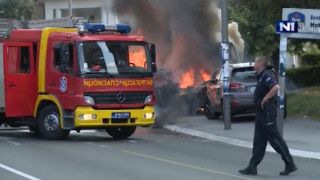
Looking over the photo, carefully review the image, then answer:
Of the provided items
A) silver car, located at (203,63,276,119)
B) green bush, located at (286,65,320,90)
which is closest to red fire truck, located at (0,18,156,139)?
silver car, located at (203,63,276,119)

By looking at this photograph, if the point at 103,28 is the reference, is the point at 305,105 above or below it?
below

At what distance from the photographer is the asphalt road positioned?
11562 mm

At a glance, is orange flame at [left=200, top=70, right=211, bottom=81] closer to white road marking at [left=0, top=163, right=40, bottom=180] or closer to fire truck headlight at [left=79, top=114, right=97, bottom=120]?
fire truck headlight at [left=79, top=114, right=97, bottom=120]

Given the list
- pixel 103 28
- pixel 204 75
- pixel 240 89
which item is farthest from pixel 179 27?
pixel 103 28

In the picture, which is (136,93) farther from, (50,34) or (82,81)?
(50,34)

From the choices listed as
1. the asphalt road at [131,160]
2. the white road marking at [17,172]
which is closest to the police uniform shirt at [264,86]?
the asphalt road at [131,160]

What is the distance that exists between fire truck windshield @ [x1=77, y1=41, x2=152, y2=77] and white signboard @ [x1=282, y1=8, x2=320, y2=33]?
3.48 meters

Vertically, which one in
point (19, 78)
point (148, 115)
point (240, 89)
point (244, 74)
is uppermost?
point (19, 78)

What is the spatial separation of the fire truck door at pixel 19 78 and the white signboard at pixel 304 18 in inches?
249

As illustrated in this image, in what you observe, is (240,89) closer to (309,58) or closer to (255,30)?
(255,30)

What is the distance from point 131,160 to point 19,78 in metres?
5.31

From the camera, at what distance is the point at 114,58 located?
16.6 metres

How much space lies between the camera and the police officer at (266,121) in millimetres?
11297

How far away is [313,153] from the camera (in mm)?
14453
